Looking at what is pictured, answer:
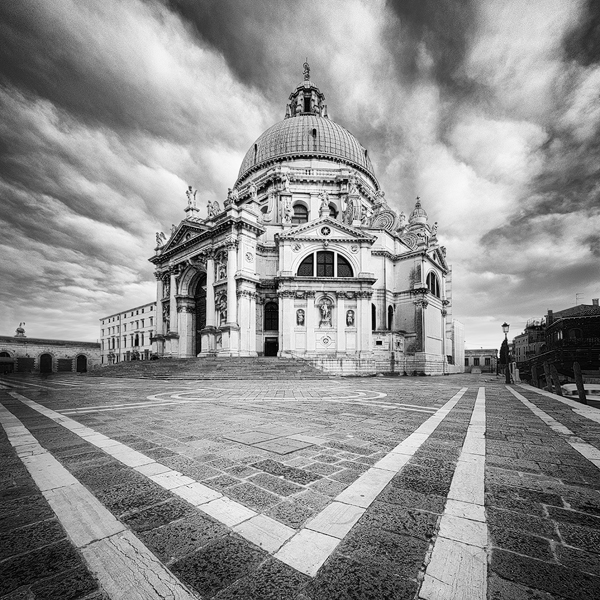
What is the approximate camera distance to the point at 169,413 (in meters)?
6.67

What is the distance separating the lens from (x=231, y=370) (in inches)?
843

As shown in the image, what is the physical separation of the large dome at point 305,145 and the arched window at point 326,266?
52.9ft

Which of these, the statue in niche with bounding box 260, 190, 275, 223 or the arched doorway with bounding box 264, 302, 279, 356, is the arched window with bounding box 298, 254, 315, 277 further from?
the statue in niche with bounding box 260, 190, 275, 223

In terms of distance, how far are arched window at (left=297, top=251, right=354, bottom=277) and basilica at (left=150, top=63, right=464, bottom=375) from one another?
115 millimetres

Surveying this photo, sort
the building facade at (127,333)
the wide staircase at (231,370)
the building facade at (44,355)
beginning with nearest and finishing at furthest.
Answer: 1. the wide staircase at (231,370)
2. the building facade at (44,355)
3. the building facade at (127,333)

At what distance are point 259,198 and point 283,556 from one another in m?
38.9

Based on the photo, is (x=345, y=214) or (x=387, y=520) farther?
(x=345, y=214)

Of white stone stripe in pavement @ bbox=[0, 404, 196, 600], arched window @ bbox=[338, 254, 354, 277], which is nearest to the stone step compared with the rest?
arched window @ bbox=[338, 254, 354, 277]

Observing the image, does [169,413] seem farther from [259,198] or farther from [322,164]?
[322,164]

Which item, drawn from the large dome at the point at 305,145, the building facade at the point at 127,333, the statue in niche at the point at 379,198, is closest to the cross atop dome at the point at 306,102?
the large dome at the point at 305,145

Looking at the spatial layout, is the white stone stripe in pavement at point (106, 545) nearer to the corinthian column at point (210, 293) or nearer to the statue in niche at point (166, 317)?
the corinthian column at point (210, 293)

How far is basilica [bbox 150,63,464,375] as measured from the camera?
28.6m

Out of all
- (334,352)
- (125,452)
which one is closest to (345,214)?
(334,352)

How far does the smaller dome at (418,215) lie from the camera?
1518 inches
